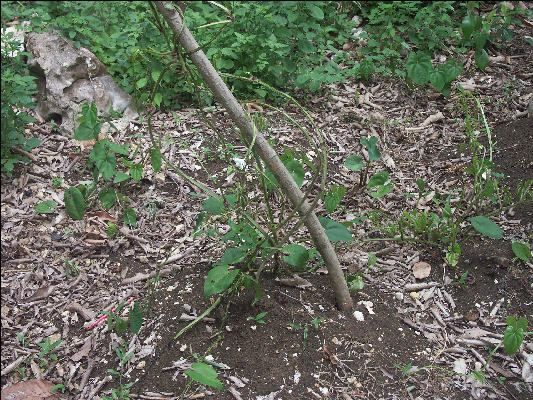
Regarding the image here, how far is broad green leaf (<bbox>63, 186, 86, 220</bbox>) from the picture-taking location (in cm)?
290

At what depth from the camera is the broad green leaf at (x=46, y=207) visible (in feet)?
10.4

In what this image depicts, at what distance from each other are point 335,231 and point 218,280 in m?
0.63

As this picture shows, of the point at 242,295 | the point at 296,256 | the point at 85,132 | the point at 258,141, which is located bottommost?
the point at 242,295

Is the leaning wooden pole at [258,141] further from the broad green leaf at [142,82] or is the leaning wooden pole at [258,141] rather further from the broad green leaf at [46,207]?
the broad green leaf at [142,82]

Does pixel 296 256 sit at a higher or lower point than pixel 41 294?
higher

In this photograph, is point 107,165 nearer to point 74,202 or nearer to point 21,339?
point 74,202

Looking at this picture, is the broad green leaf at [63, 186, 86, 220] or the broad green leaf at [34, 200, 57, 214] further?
the broad green leaf at [34, 200, 57, 214]

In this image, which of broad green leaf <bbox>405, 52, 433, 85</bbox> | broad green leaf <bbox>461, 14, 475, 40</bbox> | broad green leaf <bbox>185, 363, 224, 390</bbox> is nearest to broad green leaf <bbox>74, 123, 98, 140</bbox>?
broad green leaf <bbox>185, 363, 224, 390</bbox>

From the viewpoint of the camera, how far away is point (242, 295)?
258 centimetres

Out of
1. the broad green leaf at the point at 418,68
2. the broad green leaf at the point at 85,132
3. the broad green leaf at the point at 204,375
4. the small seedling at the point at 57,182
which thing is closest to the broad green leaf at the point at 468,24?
the broad green leaf at the point at 418,68

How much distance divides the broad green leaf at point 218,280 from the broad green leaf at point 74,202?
1056 millimetres

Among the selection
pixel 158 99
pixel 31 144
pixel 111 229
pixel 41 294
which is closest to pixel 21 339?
pixel 41 294

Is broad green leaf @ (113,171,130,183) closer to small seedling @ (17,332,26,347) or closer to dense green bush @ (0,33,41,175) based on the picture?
dense green bush @ (0,33,41,175)

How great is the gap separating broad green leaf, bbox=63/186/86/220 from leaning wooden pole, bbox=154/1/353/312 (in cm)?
121
